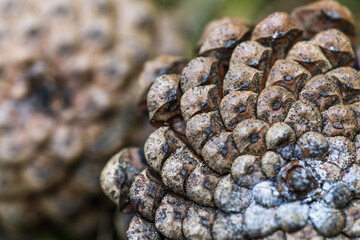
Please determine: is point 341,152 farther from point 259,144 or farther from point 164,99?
point 164,99

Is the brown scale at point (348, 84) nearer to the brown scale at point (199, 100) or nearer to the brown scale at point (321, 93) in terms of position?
the brown scale at point (321, 93)

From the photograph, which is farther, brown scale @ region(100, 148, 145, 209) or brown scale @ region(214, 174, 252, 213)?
brown scale @ region(100, 148, 145, 209)

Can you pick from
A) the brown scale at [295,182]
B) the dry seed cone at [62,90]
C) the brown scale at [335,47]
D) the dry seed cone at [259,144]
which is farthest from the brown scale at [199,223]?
the dry seed cone at [62,90]

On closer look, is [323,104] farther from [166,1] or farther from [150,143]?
[166,1]

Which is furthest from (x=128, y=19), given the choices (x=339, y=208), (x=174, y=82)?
(x=339, y=208)

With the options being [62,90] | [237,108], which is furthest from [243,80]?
[62,90]

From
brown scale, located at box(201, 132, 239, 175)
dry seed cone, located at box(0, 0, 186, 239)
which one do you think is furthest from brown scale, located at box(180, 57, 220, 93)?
dry seed cone, located at box(0, 0, 186, 239)

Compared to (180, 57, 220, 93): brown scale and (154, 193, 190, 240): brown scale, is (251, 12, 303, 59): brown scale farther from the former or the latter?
(154, 193, 190, 240): brown scale
